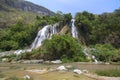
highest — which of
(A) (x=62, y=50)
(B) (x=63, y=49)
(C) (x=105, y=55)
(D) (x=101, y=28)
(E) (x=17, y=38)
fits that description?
(D) (x=101, y=28)

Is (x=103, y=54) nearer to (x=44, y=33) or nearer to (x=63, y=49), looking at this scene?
(x=63, y=49)

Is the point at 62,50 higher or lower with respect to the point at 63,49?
lower

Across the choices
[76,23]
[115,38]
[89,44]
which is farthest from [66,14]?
[115,38]

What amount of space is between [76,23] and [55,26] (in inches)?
228

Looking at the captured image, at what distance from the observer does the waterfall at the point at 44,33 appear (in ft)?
285

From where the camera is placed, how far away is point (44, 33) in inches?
3442

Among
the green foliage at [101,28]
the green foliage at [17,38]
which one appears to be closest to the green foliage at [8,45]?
the green foliage at [17,38]

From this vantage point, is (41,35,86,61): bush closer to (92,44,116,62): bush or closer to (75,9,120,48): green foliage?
(92,44,116,62): bush

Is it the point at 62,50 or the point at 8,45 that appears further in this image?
the point at 8,45

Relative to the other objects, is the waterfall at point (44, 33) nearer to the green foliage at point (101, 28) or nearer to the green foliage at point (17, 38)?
the green foliage at point (17, 38)

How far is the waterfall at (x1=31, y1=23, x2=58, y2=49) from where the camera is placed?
285 ft

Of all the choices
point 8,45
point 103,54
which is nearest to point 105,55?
point 103,54

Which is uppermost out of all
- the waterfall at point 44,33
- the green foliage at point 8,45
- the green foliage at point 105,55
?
the waterfall at point 44,33

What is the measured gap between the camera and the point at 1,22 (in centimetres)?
16450
